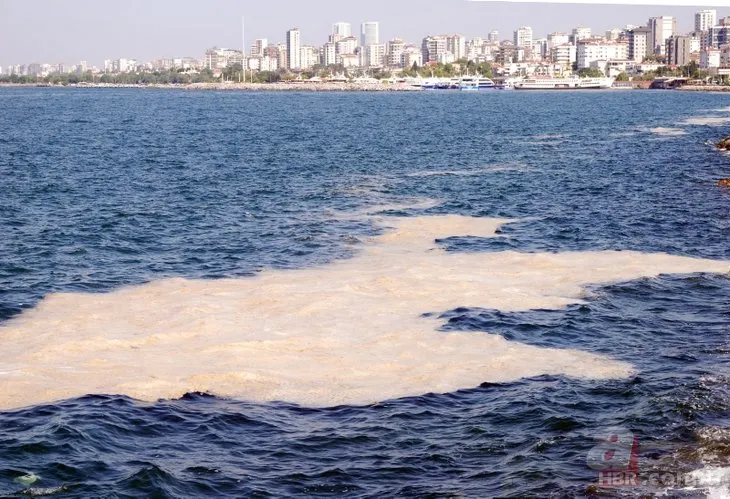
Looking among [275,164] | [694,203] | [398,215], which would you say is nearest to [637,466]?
[398,215]

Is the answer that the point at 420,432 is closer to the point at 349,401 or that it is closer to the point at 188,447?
the point at 349,401

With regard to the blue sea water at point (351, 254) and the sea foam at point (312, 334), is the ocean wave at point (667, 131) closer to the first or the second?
the blue sea water at point (351, 254)

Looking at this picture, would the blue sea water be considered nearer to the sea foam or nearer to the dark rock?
the sea foam
